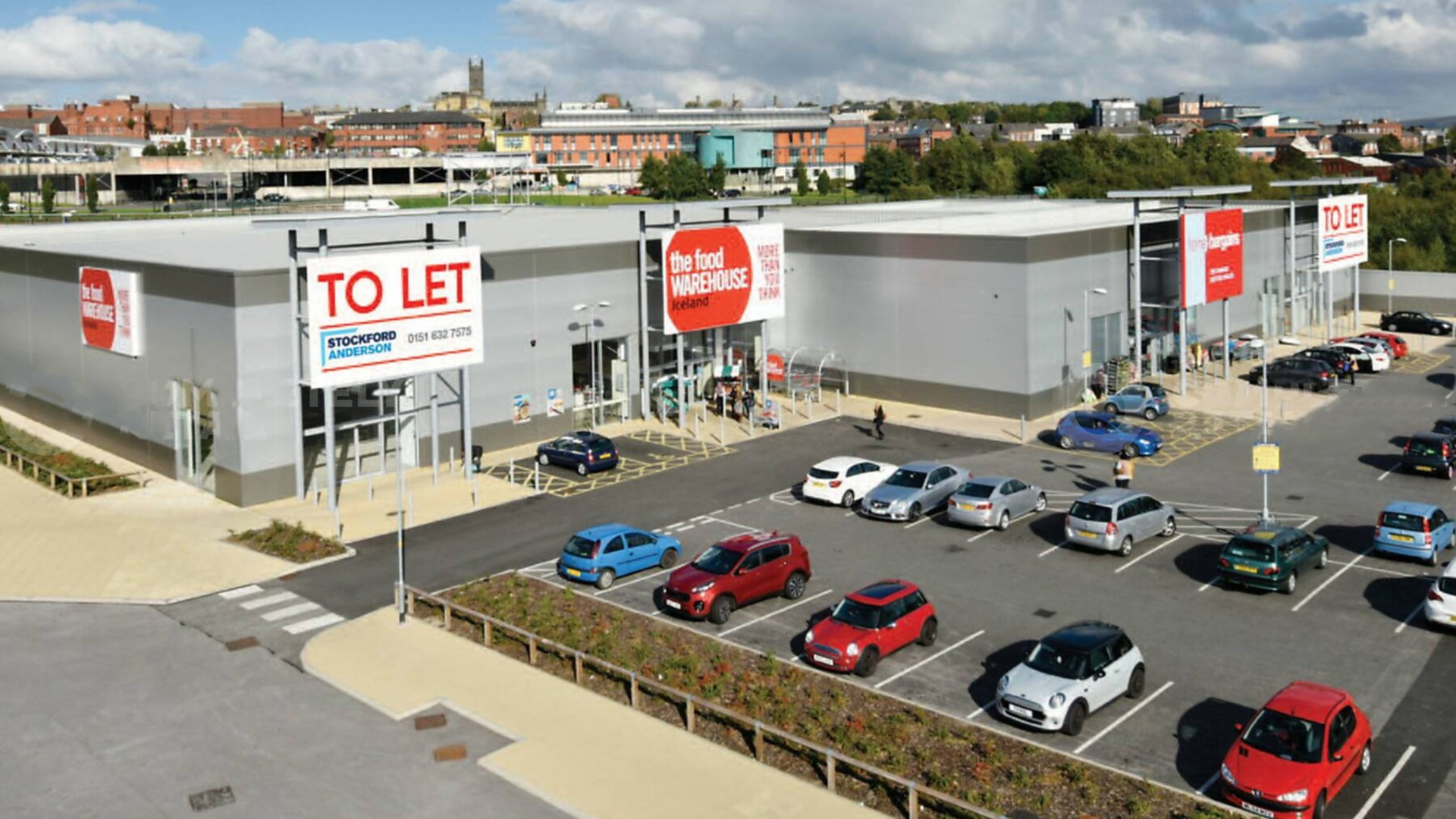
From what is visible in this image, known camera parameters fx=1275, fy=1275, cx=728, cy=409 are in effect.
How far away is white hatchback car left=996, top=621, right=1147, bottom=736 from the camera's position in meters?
20.5

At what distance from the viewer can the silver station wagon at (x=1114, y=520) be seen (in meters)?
30.2

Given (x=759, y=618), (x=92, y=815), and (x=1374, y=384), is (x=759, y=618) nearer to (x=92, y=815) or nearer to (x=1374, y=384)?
(x=92, y=815)

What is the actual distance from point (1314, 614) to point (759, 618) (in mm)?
11418

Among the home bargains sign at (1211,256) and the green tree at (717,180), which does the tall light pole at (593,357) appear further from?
the green tree at (717,180)

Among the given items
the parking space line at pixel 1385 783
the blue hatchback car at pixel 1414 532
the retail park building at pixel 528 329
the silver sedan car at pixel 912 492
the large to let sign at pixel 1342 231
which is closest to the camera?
the parking space line at pixel 1385 783

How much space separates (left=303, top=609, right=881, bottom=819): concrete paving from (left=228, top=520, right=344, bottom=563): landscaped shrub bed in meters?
5.50

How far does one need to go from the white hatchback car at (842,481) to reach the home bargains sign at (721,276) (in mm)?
11842

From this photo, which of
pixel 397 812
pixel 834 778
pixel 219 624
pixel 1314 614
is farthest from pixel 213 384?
pixel 1314 614

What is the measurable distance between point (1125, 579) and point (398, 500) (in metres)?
17.2

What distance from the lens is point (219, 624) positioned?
26859 mm

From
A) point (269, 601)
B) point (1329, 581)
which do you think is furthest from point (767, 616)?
point (1329, 581)

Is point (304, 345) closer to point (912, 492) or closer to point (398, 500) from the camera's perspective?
point (398, 500)

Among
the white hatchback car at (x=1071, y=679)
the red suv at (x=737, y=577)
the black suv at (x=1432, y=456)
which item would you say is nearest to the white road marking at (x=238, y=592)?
the red suv at (x=737, y=577)

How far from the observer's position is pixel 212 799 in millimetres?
18906
